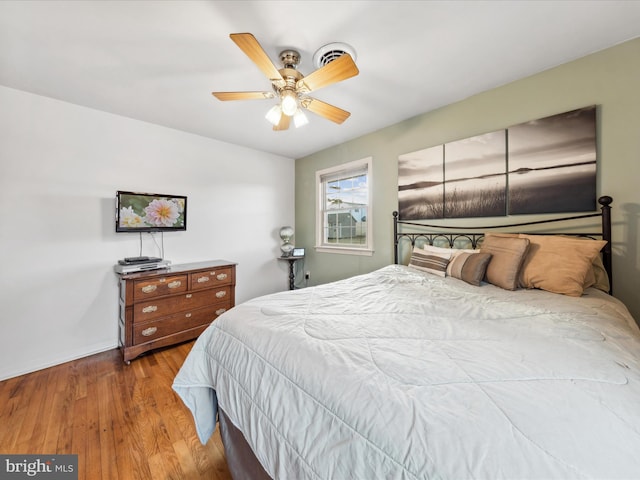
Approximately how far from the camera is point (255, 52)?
1.40 meters

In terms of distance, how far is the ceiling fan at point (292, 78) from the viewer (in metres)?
1.40

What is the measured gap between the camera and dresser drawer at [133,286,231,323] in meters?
2.46

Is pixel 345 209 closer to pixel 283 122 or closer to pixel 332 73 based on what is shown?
pixel 283 122

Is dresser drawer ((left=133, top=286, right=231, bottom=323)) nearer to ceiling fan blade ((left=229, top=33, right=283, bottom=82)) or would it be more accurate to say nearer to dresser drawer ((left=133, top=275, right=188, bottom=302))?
dresser drawer ((left=133, top=275, right=188, bottom=302))

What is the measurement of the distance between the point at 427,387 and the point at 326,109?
196cm

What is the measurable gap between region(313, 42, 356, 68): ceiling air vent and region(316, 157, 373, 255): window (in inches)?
64.4

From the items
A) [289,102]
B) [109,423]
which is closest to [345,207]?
[289,102]

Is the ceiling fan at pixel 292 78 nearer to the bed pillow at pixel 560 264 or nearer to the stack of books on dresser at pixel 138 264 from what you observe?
the bed pillow at pixel 560 264

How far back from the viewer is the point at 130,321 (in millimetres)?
2395

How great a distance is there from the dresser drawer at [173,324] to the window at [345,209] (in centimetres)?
183

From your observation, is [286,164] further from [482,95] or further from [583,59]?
[583,59]

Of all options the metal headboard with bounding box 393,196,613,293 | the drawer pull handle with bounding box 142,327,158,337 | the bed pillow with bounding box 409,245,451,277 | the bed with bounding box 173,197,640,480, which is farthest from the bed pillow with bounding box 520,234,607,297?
the drawer pull handle with bounding box 142,327,158,337

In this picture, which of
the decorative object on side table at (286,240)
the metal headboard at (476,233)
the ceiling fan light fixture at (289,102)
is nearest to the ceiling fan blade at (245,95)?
the ceiling fan light fixture at (289,102)

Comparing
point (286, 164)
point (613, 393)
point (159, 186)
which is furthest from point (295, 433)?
point (286, 164)
